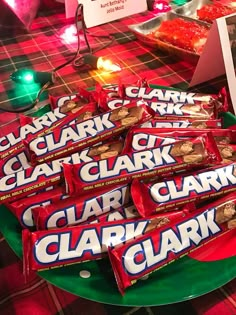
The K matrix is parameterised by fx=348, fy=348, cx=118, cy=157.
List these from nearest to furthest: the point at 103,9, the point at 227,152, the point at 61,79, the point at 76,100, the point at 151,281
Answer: the point at 151,281, the point at 227,152, the point at 76,100, the point at 61,79, the point at 103,9

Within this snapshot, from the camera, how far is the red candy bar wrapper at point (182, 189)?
50 centimetres

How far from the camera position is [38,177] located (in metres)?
0.53

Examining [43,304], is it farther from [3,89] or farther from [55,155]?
[3,89]

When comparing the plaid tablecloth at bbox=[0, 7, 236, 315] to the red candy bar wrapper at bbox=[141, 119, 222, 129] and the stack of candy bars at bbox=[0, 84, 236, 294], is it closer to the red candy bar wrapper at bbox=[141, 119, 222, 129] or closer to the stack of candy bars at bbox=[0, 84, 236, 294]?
the stack of candy bars at bbox=[0, 84, 236, 294]

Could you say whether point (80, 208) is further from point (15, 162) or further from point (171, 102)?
point (171, 102)

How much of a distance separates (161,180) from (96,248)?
0.15 meters

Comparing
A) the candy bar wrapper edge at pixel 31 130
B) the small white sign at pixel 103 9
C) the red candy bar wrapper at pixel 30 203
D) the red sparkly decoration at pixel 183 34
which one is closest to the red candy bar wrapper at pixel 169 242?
the red candy bar wrapper at pixel 30 203

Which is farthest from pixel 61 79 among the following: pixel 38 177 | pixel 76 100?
pixel 38 177

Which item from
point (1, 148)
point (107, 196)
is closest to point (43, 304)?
point (107, 196)

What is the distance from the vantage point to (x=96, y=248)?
46 cm

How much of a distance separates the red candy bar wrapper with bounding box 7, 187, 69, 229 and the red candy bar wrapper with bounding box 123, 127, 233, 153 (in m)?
0.13

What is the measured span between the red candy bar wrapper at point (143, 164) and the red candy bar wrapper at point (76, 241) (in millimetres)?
66

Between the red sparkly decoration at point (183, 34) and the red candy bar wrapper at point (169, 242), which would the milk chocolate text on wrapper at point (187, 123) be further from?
the red sparkly decoration at point (183, 34)

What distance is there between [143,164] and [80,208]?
12cm
